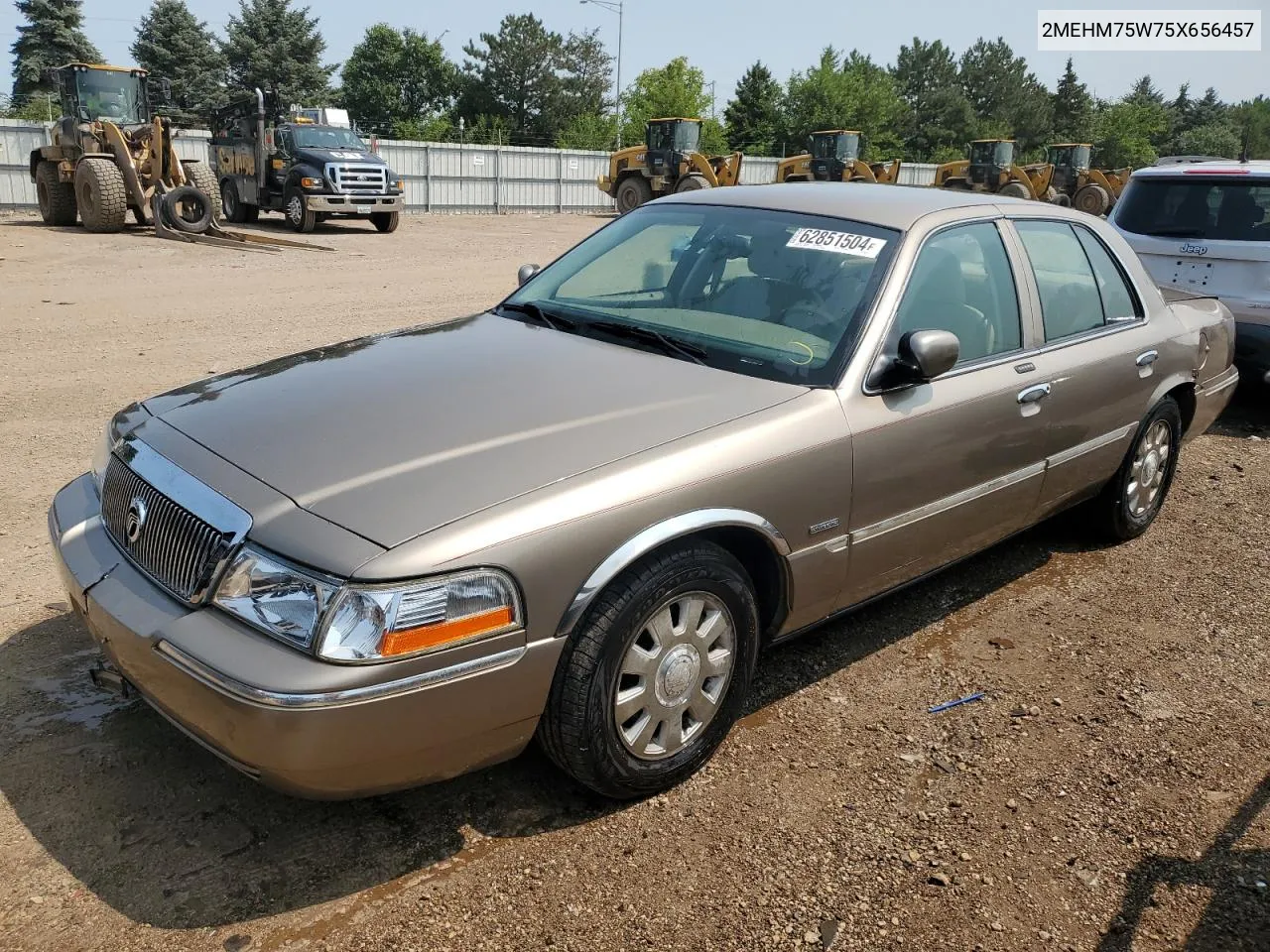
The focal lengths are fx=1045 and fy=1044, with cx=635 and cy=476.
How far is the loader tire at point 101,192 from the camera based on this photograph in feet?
57.5

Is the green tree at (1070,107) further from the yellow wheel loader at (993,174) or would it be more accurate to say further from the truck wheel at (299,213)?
the truck wheel at (299,213)

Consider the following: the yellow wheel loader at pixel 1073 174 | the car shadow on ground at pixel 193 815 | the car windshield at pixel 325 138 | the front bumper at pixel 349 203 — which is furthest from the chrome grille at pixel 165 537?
the yellow wheel loader at pixel 1073 174

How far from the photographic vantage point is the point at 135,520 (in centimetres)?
275

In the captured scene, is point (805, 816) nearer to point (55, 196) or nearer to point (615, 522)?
point (615, 522)

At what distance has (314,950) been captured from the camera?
2320 millimetres

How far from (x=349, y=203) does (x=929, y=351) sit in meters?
19.6

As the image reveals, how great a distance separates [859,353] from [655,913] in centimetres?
175

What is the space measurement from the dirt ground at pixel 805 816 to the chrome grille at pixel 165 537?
648mm

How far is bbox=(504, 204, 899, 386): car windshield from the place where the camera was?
3326 mm

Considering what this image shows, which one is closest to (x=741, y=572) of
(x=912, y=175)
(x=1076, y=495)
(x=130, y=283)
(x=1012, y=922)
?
(x=1012, y=922)

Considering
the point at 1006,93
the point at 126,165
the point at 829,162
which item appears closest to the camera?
the point at 126,165

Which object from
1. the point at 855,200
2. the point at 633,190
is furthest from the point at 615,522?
the point at 633,190

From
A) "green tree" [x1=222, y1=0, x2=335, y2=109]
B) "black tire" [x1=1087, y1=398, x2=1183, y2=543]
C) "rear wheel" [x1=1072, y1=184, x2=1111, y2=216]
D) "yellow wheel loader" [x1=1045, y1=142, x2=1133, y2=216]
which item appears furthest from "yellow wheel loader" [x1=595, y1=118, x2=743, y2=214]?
"green tree" [x1=222, y1=0, x2=335, y2=109]

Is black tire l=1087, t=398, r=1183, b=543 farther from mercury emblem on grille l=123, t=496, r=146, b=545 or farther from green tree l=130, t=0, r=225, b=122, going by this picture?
green tree l=130, t=0, r=225, b=122
